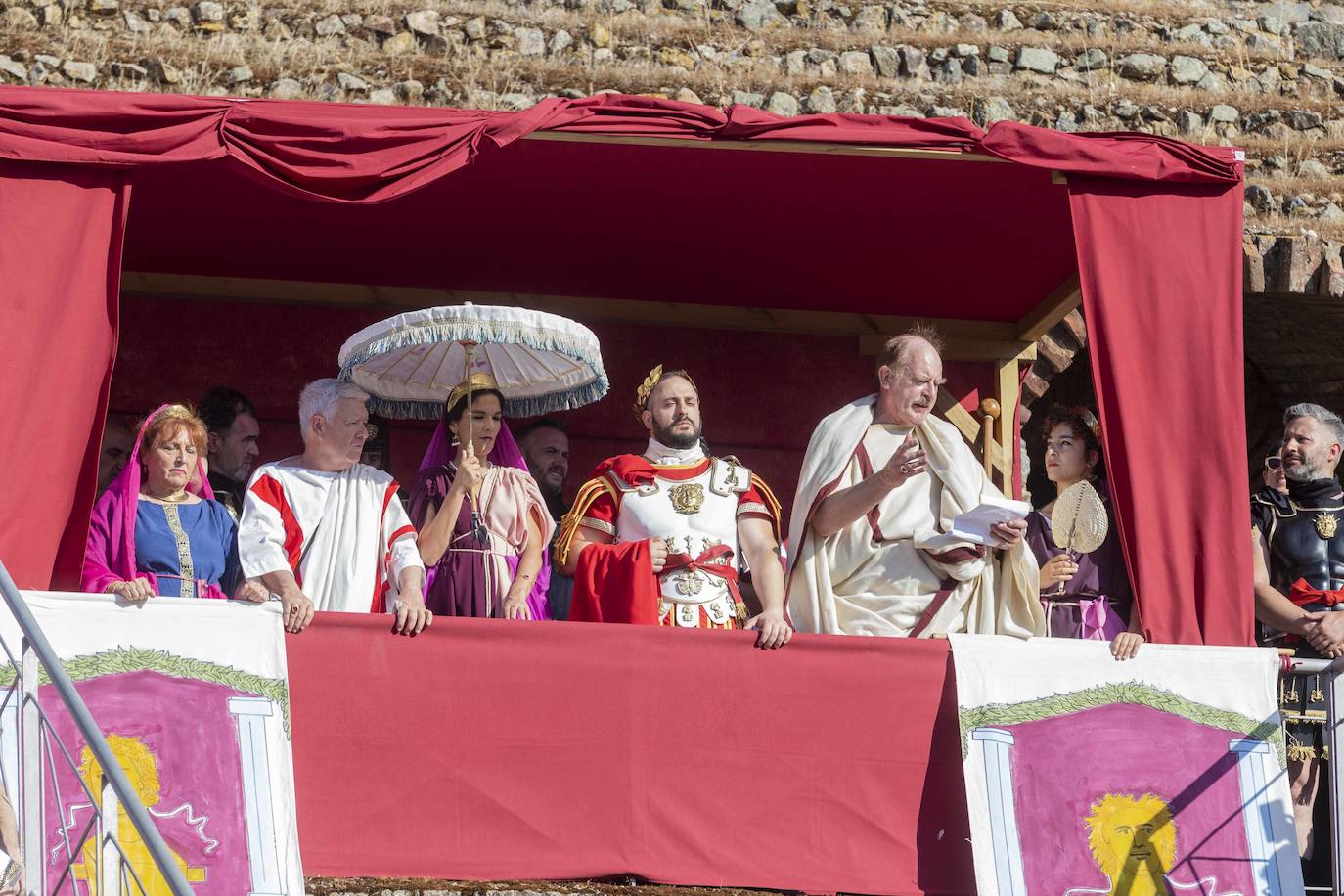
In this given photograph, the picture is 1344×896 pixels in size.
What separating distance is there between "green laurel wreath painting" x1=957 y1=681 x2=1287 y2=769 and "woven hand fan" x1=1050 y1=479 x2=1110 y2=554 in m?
0.73

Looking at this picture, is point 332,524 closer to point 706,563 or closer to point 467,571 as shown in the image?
point 467,571

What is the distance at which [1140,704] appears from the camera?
5531 millimetres

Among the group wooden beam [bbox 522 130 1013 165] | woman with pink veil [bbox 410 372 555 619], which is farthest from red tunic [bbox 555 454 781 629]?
wooden beam [bbox 522 130 1013 165]

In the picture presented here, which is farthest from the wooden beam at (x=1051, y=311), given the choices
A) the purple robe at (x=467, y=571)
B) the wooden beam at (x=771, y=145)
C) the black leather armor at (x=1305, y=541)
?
the purple robe at (x=467, y=571)

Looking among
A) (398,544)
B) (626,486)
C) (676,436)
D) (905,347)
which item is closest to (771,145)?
(905,347)

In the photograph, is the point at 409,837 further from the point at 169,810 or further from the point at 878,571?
the point at 878,571

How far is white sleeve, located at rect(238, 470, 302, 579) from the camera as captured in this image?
5.46 meters

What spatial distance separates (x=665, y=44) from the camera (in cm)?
1015

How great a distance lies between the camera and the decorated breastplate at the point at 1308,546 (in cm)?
632

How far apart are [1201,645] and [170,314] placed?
4.69m

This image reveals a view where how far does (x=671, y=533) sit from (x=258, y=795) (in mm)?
1529

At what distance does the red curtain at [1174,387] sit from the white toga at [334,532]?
2281 millimetres

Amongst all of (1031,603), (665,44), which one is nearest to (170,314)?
(665,44)

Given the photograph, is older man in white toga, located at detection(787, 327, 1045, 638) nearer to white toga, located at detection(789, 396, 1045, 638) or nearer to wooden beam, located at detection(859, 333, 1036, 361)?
white toga, located at detection(789, 396, 1045, 638)
